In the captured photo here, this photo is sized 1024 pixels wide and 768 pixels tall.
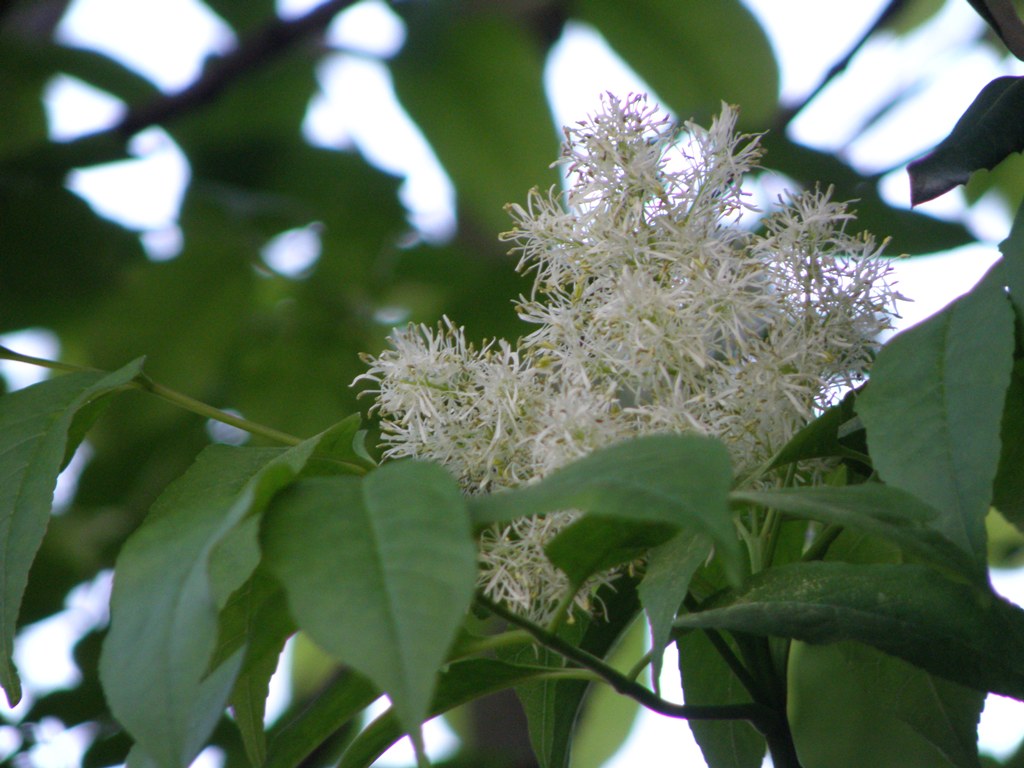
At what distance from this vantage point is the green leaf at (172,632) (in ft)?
1.27

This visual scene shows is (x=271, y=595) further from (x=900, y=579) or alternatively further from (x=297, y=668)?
(x=297, y=668)

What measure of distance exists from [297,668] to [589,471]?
1835 millimetres

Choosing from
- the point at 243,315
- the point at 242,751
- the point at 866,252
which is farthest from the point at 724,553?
the point at 243,315

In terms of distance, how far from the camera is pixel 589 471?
44 centimetres

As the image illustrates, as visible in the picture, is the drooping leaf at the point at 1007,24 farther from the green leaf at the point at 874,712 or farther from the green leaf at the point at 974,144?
the green leaf at the point at 874,712

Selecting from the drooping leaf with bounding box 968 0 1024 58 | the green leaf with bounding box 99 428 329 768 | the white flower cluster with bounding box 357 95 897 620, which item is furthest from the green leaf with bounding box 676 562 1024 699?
the drooping leaf with bounding box 968 0 1024 58

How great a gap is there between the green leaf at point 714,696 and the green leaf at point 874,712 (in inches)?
1.9

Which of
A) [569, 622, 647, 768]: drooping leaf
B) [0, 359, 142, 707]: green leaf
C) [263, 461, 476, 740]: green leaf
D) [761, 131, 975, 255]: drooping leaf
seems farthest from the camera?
[569, 622, 647, 768]: drooping leaf

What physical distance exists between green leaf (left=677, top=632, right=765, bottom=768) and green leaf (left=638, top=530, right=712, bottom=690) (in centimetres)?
21

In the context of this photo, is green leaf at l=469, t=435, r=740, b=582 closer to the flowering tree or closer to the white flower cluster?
the flowering tree

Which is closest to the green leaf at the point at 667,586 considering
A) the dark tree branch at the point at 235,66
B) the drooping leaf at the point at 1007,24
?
the drooping leaf at the point at 1007,24

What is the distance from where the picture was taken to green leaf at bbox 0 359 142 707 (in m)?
0.59

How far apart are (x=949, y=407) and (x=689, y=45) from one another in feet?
4.42

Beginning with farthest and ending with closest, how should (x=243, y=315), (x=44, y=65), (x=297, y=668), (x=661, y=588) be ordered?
(x=297, y=668)
(x=44, y=65)
(x=243, y=315)
(x=661, y=588)
